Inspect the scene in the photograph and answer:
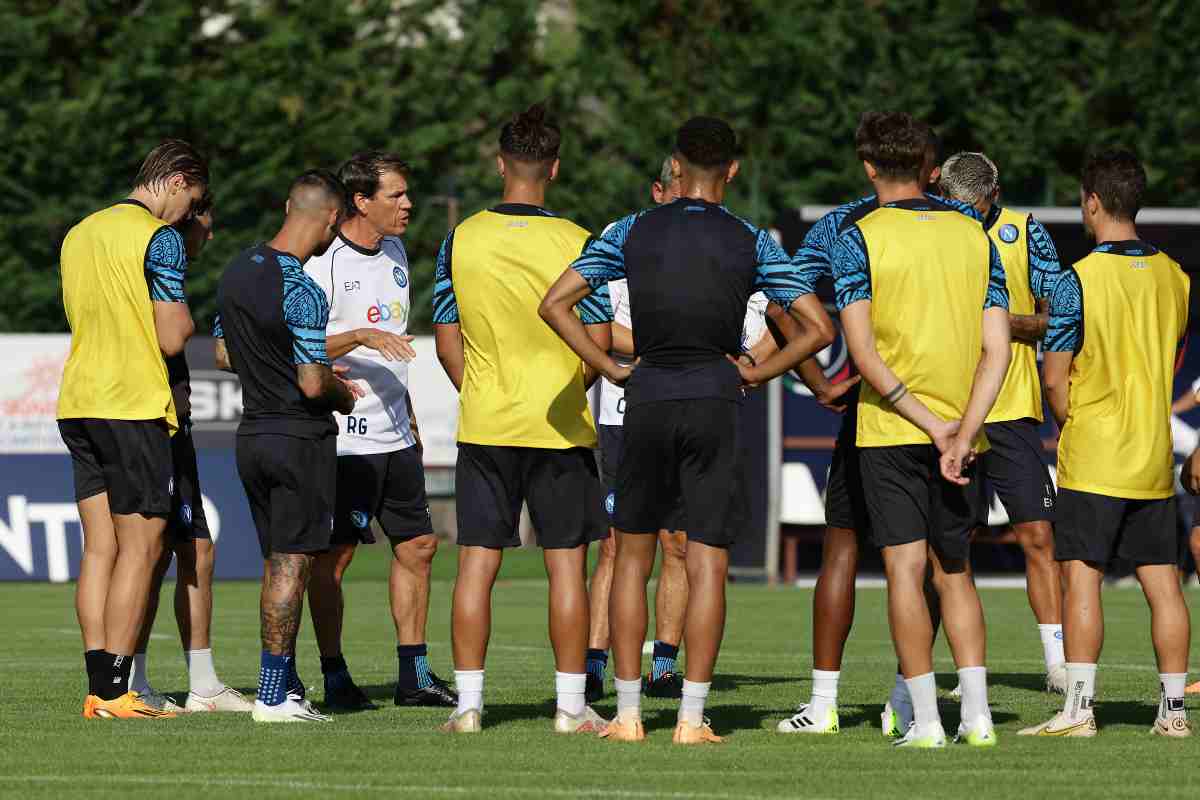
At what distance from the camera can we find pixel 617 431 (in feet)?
36.8

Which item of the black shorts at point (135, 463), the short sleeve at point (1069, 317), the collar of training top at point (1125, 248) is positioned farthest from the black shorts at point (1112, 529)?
the black shorts at point (135, 463)

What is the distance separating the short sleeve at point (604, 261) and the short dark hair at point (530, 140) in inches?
22.5

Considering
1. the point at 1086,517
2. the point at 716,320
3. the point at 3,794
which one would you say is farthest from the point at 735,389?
the point at 3,794

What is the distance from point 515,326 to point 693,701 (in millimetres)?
1574

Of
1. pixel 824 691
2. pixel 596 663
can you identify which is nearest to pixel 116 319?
pixel 596 663

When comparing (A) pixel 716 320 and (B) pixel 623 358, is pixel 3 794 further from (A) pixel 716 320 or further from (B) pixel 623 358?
(B) pixel 623 358

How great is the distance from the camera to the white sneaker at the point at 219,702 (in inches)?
378

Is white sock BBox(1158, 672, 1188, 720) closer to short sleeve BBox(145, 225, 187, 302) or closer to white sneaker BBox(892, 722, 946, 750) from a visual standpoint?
white sneaker BBox(892, 722, 946, 750)

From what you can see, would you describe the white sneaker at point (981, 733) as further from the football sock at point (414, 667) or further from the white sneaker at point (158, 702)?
the white sneaker at point (158, 702)

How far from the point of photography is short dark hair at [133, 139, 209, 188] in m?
9.41

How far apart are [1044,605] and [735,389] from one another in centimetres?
319

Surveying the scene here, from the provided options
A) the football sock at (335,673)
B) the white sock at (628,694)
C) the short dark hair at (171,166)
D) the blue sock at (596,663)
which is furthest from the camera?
the blue sock at (596,663)

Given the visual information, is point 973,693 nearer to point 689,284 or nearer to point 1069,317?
point 1069,317

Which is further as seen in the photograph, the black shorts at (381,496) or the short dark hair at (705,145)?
the black shorts at (381,496)
